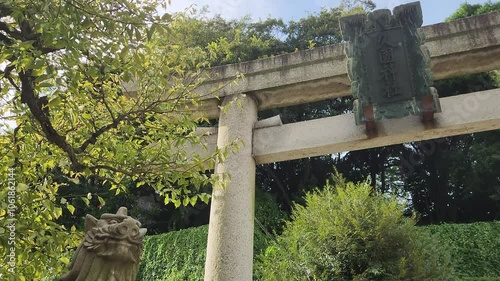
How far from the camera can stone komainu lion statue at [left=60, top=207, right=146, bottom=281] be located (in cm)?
309

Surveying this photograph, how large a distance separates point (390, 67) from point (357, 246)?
189 cm

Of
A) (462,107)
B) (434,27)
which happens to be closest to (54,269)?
(462,107)

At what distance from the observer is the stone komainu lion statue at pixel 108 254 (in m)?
3.09

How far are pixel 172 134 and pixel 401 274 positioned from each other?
2646mm

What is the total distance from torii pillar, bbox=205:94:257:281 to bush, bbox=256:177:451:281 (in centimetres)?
79

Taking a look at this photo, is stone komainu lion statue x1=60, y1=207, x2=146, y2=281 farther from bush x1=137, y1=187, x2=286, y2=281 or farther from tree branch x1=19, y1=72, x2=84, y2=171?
bush x1=137, y1=187, x2=286, y2=281

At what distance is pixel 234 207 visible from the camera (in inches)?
212

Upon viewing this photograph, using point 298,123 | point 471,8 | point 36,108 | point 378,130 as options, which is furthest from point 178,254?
point 471,8

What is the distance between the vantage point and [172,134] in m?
4.84

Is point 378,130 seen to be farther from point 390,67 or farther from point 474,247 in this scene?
point 474,247

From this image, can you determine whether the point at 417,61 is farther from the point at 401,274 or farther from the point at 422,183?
the point at 422,183

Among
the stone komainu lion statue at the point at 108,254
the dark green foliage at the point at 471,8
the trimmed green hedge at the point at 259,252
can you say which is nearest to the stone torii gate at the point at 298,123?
the stone komainu lion statue at the point at 108,254

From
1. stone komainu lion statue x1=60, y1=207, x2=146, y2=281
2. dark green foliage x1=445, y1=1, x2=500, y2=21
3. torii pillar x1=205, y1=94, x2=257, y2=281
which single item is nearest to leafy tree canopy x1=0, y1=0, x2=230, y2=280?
stone komainu lion statue x1=60, y1=207, x2=146, y2=281

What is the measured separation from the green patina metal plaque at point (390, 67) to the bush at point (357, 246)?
1061mm
